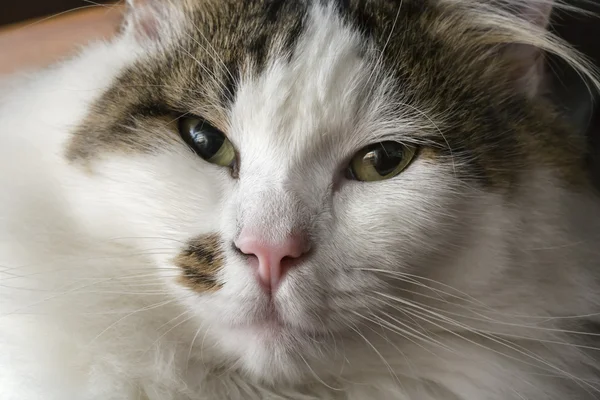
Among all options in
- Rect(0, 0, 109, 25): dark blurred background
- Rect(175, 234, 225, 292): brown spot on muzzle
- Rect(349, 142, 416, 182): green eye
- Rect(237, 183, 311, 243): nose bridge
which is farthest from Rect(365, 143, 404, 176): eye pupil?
Rect(0, 0, 109, 25): dark blurred background

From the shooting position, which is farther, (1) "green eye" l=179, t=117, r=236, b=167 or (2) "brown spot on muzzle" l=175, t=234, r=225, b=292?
(1) "green eye" l=179, t=117, r=236, b=167

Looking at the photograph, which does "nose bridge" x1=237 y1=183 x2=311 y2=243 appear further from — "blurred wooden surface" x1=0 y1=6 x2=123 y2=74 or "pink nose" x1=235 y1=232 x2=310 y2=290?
"blurred wooden surface" x1=0 y1=6 x2=123 y2=74

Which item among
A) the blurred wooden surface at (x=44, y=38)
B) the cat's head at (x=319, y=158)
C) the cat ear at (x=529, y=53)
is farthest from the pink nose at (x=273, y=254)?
→ the blurred wooden surface at (x=44, y=38)

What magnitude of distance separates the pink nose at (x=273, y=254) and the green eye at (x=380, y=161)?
17 cm

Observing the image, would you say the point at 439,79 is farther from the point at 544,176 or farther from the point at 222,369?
the point at 222,369

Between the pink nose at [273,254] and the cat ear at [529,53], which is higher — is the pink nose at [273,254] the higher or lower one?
the lower one

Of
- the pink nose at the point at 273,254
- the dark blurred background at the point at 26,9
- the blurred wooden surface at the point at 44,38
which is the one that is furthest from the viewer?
the dark blurred background at the point at 26,9

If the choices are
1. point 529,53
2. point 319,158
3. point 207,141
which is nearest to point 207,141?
point 207,141

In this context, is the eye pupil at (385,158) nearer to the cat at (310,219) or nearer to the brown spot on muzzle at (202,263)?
the cat at (310,219)

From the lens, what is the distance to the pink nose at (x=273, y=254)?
0.68 metres

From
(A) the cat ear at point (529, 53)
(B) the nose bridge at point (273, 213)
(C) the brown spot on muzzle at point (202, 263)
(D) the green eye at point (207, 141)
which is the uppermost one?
(A) the cat ear at point (529, 53)

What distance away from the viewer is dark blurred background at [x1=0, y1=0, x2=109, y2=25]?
72.3 inches

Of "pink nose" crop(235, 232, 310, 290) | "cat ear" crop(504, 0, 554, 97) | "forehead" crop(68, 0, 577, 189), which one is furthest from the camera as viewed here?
"cat ear" crop(504, 0, 554, 97)

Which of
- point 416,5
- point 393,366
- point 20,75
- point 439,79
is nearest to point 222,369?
point 393,366
